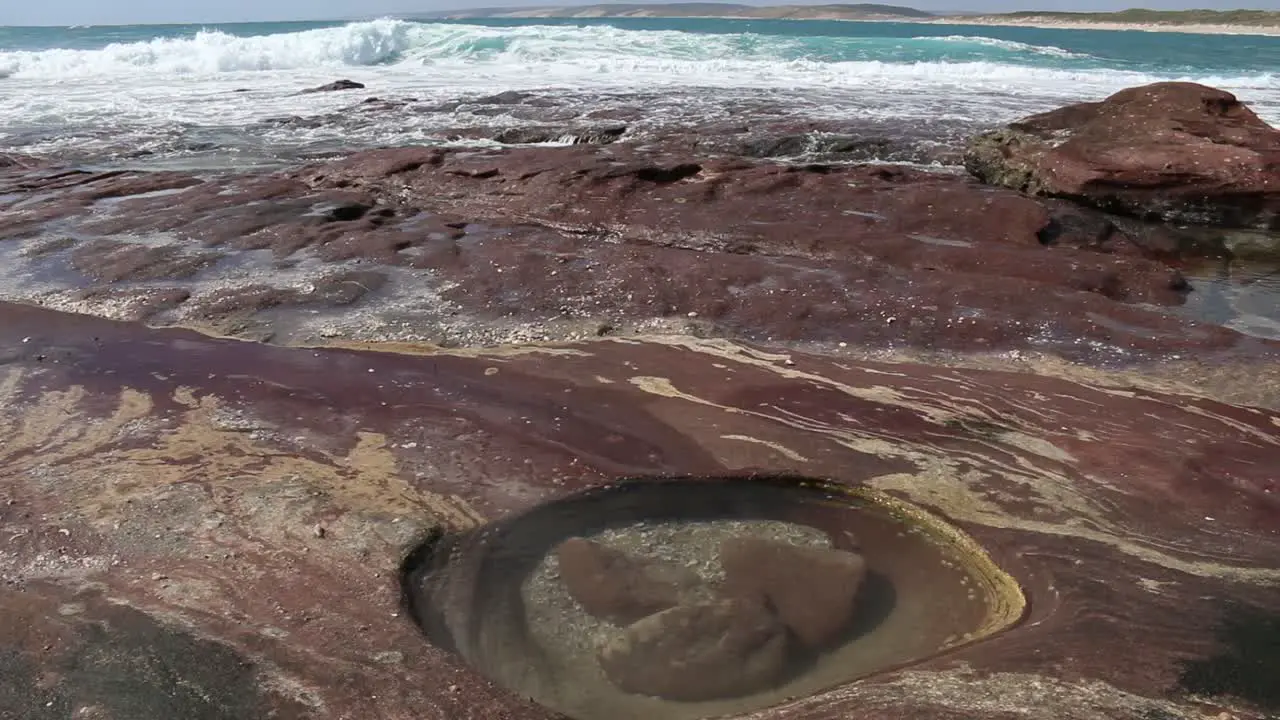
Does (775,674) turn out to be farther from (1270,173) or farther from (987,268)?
(1270,173)

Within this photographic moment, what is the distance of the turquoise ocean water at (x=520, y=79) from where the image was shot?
1712 centimetres

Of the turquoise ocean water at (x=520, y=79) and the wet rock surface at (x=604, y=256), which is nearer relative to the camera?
the wet rock surface at (x=604, y=256)

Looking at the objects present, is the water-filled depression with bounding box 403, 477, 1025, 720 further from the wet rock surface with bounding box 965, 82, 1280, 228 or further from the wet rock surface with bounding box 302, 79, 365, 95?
the wet rock surface with bounding box 302, 79, 365, 95

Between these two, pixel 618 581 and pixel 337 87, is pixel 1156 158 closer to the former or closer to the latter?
pixel 618 581

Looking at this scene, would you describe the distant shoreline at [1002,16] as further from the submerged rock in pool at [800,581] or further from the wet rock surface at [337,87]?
the submerged rock in pool at [800,581]

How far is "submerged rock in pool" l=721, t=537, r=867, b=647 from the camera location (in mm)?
3316

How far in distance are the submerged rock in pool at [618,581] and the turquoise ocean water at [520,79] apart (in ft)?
42.9

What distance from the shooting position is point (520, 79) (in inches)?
1136

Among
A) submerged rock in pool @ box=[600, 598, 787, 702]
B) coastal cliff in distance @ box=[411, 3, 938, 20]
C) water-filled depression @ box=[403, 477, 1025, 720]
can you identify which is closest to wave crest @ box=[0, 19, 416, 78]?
water-filled depression @ box=[403, 477, 1025, 720]

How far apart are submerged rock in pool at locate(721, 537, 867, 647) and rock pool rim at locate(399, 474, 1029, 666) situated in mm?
303

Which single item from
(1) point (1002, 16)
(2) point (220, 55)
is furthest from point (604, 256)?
(1) point (1002, 16)

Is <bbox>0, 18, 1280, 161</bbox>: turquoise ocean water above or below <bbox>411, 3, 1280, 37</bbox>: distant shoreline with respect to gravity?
below

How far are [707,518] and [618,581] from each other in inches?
27.5

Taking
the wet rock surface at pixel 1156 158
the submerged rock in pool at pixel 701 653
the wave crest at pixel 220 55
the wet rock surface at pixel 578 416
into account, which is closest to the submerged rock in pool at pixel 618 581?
the submerged rock in pool at pixel 701 653
